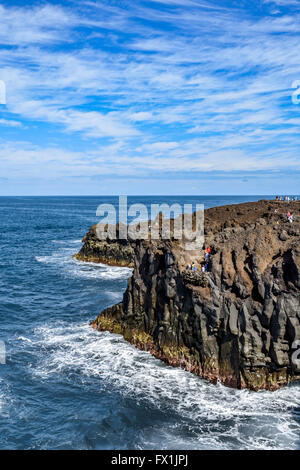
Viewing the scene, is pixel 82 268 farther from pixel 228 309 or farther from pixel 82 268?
pixel 228 309

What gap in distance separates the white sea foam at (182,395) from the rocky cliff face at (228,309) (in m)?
1.23

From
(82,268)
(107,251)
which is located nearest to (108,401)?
(82,268)

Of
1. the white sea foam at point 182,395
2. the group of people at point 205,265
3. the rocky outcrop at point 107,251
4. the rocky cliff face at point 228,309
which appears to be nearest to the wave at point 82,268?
the rocky outcrop at point 107,251

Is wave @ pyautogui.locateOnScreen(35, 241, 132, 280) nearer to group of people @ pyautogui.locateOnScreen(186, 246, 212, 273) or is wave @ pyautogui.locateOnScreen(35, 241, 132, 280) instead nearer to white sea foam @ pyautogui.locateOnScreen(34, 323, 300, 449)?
white sea foam @ pyautogui.locateOnScreen(34, 323, 300, 449)

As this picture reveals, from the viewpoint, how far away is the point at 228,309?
28422mm

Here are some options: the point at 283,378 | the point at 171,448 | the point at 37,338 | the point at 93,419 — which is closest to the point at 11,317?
the point at 37,338

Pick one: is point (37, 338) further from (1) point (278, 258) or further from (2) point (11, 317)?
(1) point (278, 258)

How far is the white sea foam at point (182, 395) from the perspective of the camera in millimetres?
22297

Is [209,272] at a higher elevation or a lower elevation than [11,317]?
higher

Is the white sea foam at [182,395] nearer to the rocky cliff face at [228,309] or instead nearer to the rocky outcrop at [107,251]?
the rocky cliff face at [228,309]

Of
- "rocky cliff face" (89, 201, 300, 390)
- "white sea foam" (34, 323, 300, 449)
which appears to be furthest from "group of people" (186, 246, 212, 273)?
"white sea foam" (34, 323, 300, 449)

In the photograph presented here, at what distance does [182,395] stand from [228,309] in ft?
23.5
